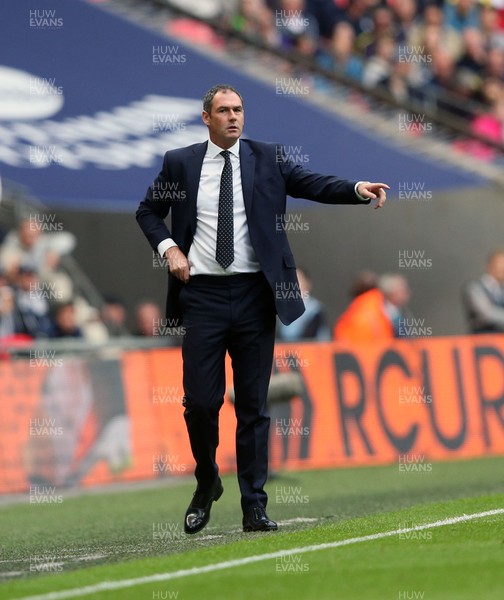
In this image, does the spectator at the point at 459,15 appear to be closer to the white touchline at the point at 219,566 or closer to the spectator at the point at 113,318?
the spectator at the point at 113,318

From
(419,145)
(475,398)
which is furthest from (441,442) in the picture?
(419,145)

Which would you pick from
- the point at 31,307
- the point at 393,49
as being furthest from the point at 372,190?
the point at 393,49

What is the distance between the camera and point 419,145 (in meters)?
20.4

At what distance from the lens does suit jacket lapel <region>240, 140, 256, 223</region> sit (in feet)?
24.9

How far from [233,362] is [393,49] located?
14.4 meters

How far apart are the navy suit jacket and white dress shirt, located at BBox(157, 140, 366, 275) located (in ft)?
0.13

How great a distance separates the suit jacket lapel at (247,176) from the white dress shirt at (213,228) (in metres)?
0.03

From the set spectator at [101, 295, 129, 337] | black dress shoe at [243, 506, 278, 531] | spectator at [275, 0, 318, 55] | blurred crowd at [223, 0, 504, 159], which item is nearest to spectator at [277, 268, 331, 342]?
spectator at [101, 295, 129, 337]

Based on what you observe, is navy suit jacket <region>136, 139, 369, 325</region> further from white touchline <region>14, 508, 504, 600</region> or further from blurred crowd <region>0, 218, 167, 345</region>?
blurred crowd <region>0, 218, 167, 345</region>

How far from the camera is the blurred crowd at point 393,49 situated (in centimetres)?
2066

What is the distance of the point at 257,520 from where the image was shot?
7.66 meters

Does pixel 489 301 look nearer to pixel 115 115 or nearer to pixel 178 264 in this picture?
pixel 115 115

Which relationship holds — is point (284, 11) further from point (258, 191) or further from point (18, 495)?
point (258, 191)

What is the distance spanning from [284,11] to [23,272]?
25.6ft
